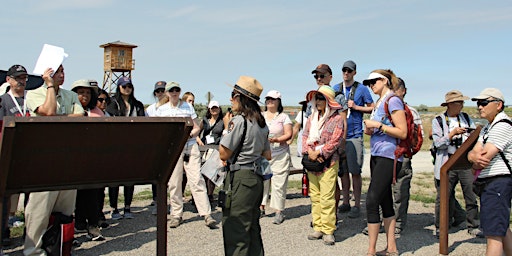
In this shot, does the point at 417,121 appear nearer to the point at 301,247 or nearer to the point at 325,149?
the point at 325,149

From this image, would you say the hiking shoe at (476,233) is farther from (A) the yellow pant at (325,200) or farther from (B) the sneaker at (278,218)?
(B) the sneaker at (278,218)

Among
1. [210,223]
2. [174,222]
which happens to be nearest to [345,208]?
[210,223]

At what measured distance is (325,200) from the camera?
6316 millimetres

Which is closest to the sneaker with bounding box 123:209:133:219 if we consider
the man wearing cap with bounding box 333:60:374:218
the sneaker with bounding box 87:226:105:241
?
the sneaker with bounding box 87:226:105:241

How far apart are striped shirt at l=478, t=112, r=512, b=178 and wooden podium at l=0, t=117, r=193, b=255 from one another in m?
2.87

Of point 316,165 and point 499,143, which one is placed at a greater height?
point 499,143

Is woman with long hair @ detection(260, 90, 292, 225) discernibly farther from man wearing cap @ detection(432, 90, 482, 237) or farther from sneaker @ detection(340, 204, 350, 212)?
man wearing cap @ detection(432, 90, 482, 237)

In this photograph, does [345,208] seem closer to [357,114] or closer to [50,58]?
[357,114]

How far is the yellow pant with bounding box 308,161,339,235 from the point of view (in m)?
6.30

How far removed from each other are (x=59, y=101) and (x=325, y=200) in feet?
11.3

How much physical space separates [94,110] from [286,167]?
3080 millimetres

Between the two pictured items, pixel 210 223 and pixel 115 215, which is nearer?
pixel 210 223

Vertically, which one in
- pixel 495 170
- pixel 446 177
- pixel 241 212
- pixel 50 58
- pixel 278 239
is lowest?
pixel 278 239

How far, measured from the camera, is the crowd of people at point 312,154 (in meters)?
4.52
